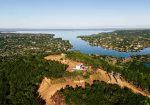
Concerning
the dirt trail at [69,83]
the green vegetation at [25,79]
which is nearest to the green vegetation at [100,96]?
the dirt trail at [69,83]

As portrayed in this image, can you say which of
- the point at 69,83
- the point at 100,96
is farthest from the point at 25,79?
the point at 100,96

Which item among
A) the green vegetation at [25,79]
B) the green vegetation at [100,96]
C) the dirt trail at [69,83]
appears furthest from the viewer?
the dirt trail at [69,83]

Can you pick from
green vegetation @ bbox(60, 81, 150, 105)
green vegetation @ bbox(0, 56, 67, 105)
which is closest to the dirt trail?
green vegetation @ bbox(0, 56, 67, 105)

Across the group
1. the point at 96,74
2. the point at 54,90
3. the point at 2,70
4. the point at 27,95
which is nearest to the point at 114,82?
the point at 96,74

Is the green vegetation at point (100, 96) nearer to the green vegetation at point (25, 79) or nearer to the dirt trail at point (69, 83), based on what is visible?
the dirt trail at point (69, 83)

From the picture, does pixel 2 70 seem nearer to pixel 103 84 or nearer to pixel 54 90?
pixel 54 90
